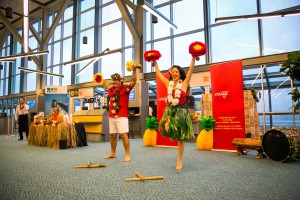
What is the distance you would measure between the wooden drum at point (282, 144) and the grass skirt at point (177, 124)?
5.18ft

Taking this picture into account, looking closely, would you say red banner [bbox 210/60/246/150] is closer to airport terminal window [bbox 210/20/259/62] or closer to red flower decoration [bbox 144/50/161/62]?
red flower decoration [bbox 144/50/161/62]

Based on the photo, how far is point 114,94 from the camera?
4.02m

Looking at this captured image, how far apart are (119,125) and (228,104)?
8.30 ft

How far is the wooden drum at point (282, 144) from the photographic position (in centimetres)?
351

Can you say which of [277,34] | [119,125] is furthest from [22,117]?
[277,34]

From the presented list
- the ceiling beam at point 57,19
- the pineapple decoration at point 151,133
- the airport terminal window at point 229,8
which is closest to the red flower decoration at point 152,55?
the pineapple decoration at point 151,133

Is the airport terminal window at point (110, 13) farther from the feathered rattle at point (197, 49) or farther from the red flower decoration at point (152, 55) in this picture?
the feathered rattle at point (197, 49)

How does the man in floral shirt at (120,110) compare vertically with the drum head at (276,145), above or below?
above

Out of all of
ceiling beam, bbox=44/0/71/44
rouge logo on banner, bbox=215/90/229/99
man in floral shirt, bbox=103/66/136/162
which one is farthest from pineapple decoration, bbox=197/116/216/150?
ceiling beam, bbox=44/0/71/44

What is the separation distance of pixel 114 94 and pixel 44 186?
6.57 ft

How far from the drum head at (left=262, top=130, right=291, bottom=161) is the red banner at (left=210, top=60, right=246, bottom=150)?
0.92 metres

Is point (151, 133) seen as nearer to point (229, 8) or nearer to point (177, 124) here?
point (177, 124)

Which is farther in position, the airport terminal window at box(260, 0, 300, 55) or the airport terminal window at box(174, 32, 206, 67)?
the airport terminal window at box(174, 32, 206, 67)

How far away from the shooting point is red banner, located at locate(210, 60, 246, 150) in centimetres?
482
